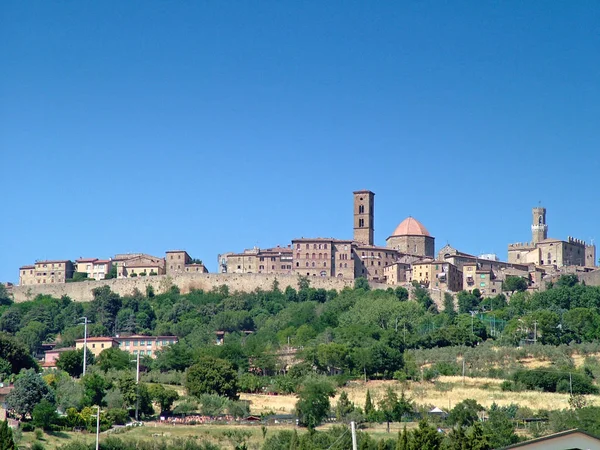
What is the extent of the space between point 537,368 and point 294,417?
15808 millimetres

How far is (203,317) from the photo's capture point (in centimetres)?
7919

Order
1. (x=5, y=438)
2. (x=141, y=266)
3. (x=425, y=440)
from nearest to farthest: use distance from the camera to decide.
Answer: (x=425, y=440) → (x=5, y=438) → (x=141, y=266)

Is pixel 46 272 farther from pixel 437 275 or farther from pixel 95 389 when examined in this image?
pixel 95 389

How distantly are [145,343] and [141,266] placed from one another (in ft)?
59.9

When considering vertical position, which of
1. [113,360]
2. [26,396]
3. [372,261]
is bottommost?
[26,396]

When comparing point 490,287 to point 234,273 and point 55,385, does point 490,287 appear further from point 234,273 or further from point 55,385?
point 55,385

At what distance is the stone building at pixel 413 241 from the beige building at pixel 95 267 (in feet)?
71.5

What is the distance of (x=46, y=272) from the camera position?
94.1 m

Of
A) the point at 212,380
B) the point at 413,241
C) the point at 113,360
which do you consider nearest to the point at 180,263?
the point at 413,241

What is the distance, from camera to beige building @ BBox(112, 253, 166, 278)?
300 feet

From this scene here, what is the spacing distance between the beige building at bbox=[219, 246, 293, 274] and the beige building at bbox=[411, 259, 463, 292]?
30.2 feet

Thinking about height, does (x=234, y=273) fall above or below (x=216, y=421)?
above

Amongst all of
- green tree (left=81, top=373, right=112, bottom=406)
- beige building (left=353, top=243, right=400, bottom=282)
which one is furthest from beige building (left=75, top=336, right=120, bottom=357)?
beige building (left=353, top=243, right=400, bottom=282)

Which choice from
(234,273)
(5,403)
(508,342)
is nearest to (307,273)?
(234,273)
